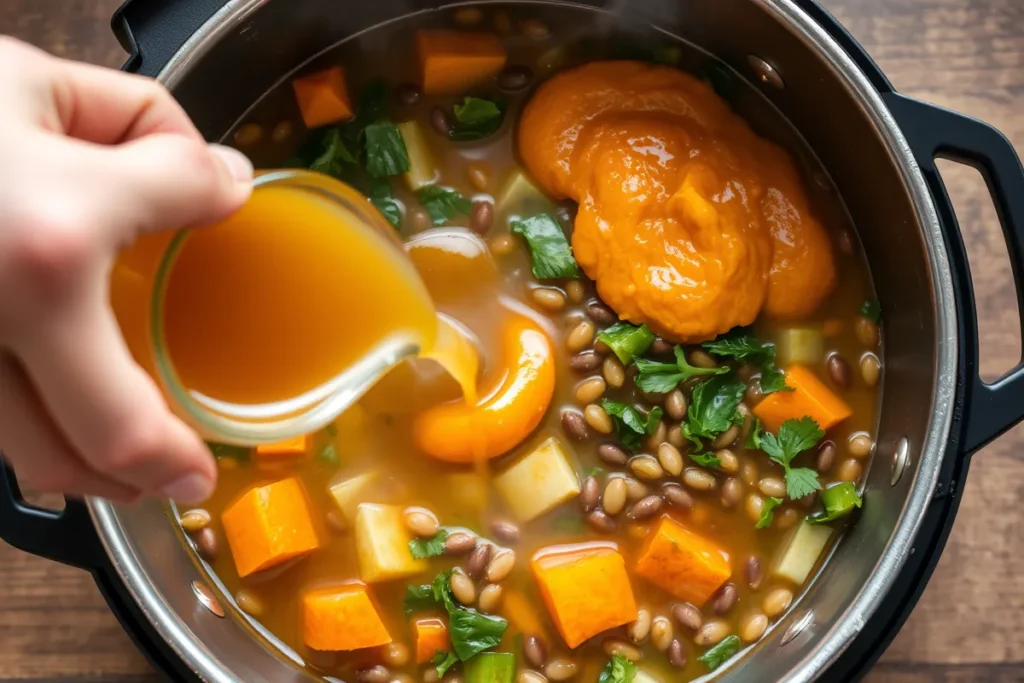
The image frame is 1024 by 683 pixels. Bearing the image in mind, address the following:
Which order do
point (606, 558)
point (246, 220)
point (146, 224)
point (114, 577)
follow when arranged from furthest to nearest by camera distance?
point (606, 558)
point (114, 577)
point (246, 220)
point (146, 224)

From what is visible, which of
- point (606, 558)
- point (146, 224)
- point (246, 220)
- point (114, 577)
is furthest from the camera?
point (606, 558)

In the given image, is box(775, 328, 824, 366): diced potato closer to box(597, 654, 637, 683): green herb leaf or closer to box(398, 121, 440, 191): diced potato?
box(597, 654, 637, 683): green herb leaf

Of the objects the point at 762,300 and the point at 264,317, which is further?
the point at 762,300

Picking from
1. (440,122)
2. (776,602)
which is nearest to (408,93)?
(440,122)

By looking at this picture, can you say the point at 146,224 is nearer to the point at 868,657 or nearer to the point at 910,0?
the point at 868,657

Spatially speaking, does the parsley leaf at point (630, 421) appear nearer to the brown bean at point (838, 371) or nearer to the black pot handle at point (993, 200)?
the brown bean at point (838, 371)

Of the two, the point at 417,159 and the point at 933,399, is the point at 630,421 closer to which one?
the point at 933,399

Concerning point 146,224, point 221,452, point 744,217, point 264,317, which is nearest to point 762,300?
point 744,217

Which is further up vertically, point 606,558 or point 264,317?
point 264,317
